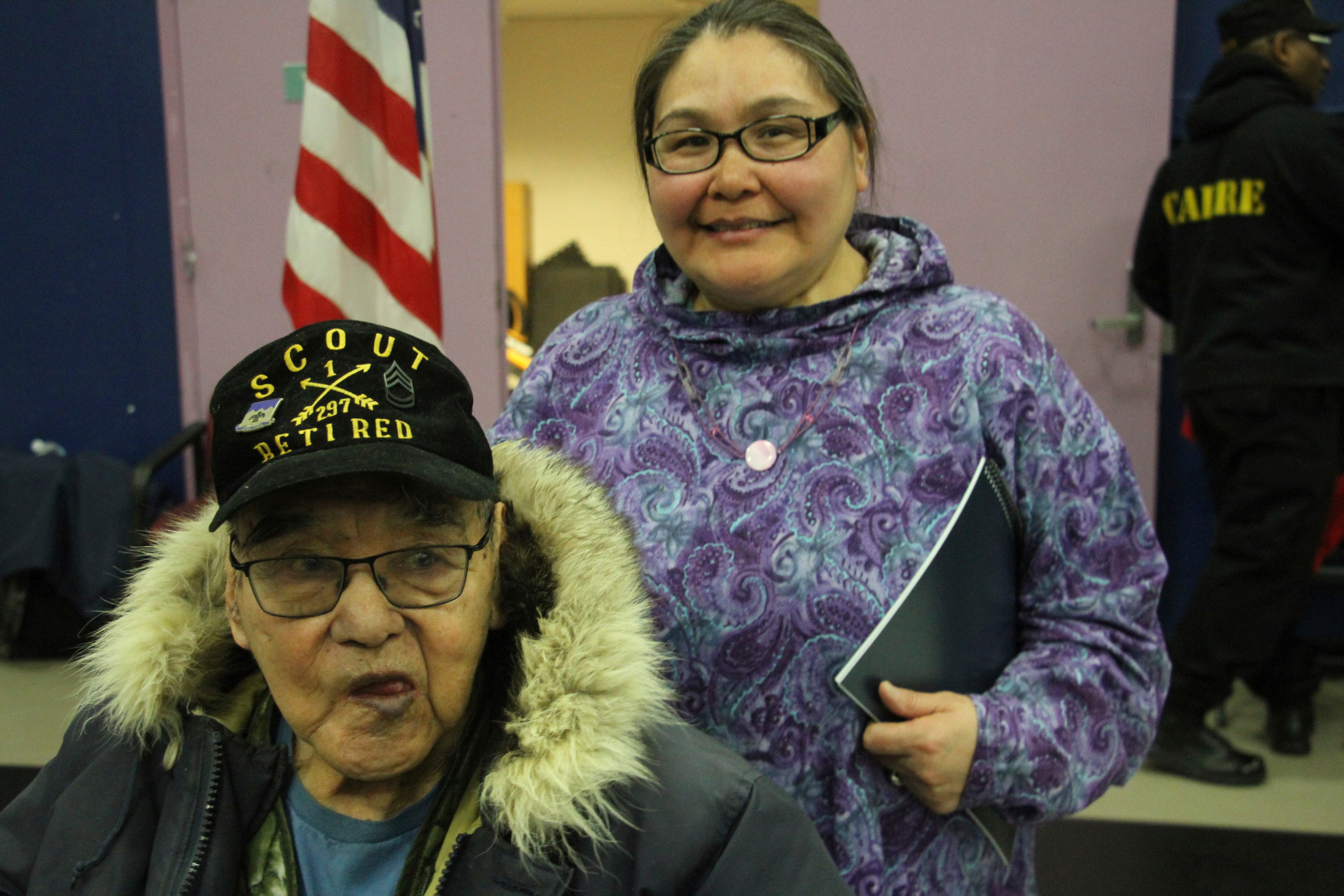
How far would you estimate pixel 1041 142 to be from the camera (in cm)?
338

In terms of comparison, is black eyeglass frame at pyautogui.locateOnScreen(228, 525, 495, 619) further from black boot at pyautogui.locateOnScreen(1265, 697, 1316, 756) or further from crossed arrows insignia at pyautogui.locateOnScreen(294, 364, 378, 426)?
black boot at pyautogui.locateOnScreen(1265, 697, 1316, 756)

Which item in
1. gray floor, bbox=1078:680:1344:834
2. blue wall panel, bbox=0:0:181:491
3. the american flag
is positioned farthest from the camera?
blue wall panel, bbox=0:0:181:491

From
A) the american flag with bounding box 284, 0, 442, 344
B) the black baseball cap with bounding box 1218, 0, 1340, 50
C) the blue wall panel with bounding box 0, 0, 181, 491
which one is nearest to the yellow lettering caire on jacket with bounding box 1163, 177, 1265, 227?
the black baseball cap with bounding box 1218, 0, 1340, 50

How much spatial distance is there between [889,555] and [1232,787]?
2202 mm

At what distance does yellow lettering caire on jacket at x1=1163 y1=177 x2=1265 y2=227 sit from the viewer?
8.90 ft

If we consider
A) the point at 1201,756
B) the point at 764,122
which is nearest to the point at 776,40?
the point at 764,122

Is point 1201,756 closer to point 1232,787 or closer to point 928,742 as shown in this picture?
point 1232,787

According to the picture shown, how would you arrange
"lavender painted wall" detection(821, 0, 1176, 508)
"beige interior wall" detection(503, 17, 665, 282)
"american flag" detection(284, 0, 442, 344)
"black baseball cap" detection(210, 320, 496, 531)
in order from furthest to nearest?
"beige interior wall" detection(503, 17, 665, 282) → "lavender painted wall" detection(821, 0, 1176, 508) → "american flag" detection(284, 0, 442, 344) → "black baseball cap" detection(210, 320, 496, 531)

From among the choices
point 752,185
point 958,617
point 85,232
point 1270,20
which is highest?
point 1270,20

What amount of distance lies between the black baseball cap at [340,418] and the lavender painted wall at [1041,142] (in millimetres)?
2659

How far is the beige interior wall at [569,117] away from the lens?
4625mm

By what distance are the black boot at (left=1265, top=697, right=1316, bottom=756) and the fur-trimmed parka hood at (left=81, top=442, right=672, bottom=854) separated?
262 cm

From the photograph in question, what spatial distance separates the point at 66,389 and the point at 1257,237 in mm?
3768

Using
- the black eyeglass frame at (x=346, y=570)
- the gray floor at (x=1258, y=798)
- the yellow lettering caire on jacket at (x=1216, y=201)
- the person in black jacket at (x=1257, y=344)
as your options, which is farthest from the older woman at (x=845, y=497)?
the yellow lettering caire on jacket at (x=1216, y=201)
